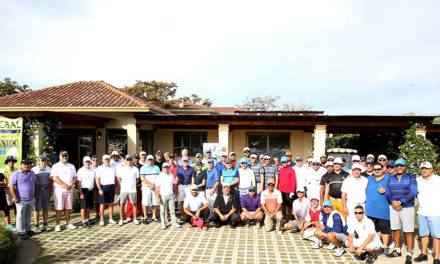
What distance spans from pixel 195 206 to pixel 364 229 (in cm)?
332

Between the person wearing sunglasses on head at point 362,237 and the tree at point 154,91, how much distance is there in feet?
68.6

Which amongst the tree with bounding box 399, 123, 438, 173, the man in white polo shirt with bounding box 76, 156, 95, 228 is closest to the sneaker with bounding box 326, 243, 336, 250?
the man in white polo shirt with bounding box 76, 156, 95, 228

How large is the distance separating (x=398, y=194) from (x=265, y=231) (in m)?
2.58

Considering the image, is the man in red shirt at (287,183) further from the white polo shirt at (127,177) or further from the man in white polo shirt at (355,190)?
the white polo shirt at (127,177)

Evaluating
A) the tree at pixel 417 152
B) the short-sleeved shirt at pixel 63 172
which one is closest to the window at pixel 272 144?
the tree at pixel 417 152

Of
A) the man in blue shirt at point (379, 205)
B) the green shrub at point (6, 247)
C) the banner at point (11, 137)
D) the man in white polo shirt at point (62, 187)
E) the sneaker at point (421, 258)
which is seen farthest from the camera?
the banner at point (11, 137)

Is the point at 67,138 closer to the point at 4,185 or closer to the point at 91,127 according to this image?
the point at 91,127

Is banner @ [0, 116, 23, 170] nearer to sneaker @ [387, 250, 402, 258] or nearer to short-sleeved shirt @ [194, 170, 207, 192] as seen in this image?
short-sleeved shirt @ [194, 170, 207, 192]

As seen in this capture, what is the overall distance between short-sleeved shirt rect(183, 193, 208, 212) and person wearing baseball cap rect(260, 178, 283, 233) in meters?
1.35

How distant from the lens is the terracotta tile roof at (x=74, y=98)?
902cm

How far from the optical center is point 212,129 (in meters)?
12.7

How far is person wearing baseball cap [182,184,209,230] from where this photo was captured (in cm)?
597

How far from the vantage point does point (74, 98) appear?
394 inches

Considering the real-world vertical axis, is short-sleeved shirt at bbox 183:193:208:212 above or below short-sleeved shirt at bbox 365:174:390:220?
below
